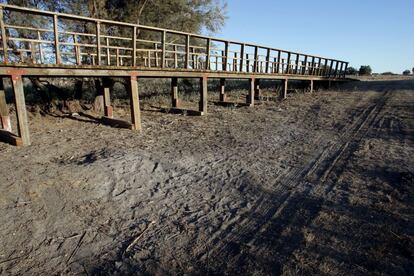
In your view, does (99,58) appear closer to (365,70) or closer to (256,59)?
(256,59)

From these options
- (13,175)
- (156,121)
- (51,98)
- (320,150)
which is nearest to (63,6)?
(51,98)

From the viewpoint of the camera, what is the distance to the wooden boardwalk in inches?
272

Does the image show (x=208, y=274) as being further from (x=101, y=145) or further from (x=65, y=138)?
(x=65, y=138)

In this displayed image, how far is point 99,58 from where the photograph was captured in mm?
7793

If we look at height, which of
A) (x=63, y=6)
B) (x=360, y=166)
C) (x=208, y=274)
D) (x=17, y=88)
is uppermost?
(x=63, y=6)

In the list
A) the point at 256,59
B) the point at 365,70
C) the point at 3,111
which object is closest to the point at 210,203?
the point at 3,111

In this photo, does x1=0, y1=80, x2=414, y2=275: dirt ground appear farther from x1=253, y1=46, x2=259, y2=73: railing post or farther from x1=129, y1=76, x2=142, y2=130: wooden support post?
x1=253, y1=46, x2=259, y2=73: railing post

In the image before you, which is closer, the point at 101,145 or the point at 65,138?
the point at 101,145

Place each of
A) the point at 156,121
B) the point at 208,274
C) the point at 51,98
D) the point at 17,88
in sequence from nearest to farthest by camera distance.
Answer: the point at 208,274
the point at 17,88
the point at 156,121
the point at 51,98

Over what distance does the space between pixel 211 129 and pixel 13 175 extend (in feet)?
17.2

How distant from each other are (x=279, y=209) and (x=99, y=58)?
19.3 feet

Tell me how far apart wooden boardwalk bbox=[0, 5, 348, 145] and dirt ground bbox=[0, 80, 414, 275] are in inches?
63.9

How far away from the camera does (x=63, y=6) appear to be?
12.3m

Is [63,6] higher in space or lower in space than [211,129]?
higher
